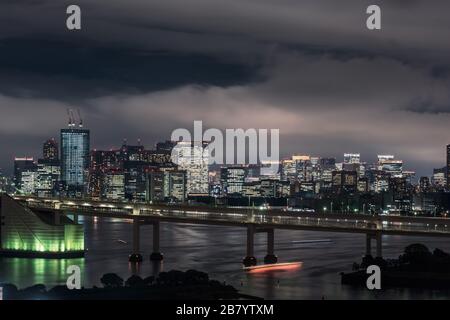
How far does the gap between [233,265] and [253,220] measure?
167 inches

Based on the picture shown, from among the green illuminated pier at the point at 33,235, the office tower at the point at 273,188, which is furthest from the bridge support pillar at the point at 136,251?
the office tower at the point at 273,188

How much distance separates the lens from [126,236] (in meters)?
72.0

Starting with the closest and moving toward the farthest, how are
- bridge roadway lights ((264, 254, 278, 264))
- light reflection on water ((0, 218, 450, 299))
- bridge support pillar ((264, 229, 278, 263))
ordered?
light reflection on water ((0, 218, 450, 299)) < bridge roadway lights ((264, 254, 278, 264)) < bridge support pillar ((264, 229, 278, 263))

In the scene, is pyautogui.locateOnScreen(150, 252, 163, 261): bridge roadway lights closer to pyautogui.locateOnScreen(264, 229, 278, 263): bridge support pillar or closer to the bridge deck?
the bridge deck

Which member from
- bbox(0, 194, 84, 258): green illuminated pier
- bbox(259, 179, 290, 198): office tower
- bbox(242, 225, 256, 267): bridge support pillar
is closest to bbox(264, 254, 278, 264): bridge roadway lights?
bbox(242, 225, 256, 267): bridge support pillar

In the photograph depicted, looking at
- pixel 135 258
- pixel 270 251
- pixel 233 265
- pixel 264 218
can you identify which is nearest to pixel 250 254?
pixel 233 265

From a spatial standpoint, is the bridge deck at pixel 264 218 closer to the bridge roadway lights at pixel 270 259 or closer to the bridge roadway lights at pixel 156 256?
the bridge roadway lights at pixel 270 259

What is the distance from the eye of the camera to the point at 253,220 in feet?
161

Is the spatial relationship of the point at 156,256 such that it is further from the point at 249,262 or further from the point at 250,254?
the point at 249,262

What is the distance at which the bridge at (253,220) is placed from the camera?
144 ft

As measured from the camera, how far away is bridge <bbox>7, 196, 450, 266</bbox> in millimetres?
43812

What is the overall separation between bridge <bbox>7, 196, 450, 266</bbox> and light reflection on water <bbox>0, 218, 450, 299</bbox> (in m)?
1.56

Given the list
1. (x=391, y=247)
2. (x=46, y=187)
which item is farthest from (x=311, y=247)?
(x=46, y=187)
